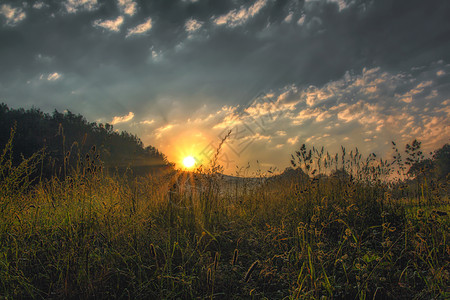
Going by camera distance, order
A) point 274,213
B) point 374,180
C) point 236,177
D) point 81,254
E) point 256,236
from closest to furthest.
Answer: point 81,254 → point 256,236 → point 274,213 → point 374,180 → point 236,177

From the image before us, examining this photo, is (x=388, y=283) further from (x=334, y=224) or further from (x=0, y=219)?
(x=0, y=219)

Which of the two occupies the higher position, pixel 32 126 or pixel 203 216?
pixel 32 126

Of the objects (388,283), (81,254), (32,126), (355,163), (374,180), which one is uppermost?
(32,126)

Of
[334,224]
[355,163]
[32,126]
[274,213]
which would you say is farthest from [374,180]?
[32,126]

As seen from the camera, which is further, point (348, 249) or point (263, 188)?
point (263, 188)

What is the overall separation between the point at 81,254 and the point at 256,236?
2.03 meters

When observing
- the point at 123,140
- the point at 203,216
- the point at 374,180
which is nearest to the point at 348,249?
the point at 203,216

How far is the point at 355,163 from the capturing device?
5.14 metres

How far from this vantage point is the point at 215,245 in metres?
3.12

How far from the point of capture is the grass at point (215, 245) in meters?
2.11

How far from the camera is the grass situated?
2107 millimetres

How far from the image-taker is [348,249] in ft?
9.27

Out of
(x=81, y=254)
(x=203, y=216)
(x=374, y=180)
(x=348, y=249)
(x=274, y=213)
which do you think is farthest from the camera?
(x=374, y=180)

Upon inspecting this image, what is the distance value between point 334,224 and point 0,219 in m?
4.10
